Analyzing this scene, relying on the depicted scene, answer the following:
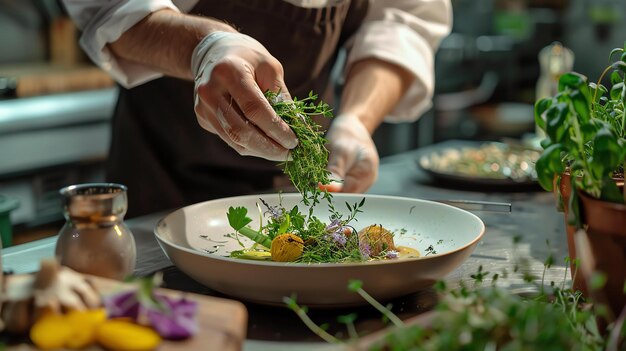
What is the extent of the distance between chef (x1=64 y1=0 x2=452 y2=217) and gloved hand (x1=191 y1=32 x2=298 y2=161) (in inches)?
7.7

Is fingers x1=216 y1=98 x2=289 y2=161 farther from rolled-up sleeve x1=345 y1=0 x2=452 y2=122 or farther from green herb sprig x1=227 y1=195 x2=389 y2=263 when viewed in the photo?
rolled-up sleeve x1=345 y1=0 x2=452 y2=122

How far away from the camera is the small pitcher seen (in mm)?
949

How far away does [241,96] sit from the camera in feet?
3.93

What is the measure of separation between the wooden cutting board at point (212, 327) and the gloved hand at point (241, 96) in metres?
0.45

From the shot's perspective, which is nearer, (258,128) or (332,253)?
(332,253)

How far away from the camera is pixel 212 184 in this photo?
1892 mm

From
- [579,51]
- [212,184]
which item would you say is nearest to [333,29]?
[212,184]

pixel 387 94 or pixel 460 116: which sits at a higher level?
pixel 387 94

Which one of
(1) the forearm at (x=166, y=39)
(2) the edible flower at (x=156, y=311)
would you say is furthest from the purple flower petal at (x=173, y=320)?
(1) the forearm at (x=166, y=39)

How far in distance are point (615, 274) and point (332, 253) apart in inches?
14.5

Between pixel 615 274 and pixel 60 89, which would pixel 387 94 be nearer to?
pixel 615 274

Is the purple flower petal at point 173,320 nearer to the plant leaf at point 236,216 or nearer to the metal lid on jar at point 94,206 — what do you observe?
the metal lid on jar at point 94,206

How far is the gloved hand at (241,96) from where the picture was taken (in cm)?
119

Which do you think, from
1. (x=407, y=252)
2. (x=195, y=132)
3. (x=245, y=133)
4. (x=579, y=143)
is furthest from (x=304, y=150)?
(x=195, y=132)
